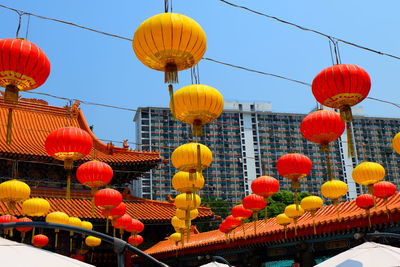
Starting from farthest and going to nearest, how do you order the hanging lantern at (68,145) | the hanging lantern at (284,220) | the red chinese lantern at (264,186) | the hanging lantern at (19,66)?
the hanging lantern at (284,220), the red chinese lantern at (264,186), the hanging lantern at (68,145), the hanging lantern at (19,66)

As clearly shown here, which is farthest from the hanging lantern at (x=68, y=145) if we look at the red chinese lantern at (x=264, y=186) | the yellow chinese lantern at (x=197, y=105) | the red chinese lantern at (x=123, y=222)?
the red chinese lantern at (x=123, y=222)

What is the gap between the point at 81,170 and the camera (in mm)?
8234

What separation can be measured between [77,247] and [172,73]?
12177 mm

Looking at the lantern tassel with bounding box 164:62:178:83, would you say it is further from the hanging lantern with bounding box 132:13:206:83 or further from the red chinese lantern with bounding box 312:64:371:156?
the red chinese lantern with bounding box 312:64:371:156

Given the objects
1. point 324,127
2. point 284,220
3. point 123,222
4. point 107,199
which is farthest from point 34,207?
point 324,127

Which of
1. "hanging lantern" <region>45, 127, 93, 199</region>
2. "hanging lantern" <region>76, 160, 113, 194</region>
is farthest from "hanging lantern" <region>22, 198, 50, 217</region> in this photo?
"hanging lantern" <region>45, 127, 93, 199</region>

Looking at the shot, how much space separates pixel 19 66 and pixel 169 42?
1.85 meters

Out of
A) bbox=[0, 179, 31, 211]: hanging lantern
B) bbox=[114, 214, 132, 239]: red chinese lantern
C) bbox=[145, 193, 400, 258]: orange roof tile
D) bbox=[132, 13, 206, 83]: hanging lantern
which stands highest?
bbox=[132, 13, 206, 83]: hanging lantern

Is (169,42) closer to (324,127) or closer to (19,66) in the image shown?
(19,66)

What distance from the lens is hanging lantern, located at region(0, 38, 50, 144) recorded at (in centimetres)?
469

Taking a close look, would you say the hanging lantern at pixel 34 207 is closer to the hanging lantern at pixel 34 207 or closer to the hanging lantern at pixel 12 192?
the hanging lantern at pixel 34 207

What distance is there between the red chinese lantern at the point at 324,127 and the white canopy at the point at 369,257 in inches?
51.3

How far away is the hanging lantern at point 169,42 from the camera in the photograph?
4.16m

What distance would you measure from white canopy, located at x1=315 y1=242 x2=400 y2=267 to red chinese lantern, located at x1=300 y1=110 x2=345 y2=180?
1.30 metres
